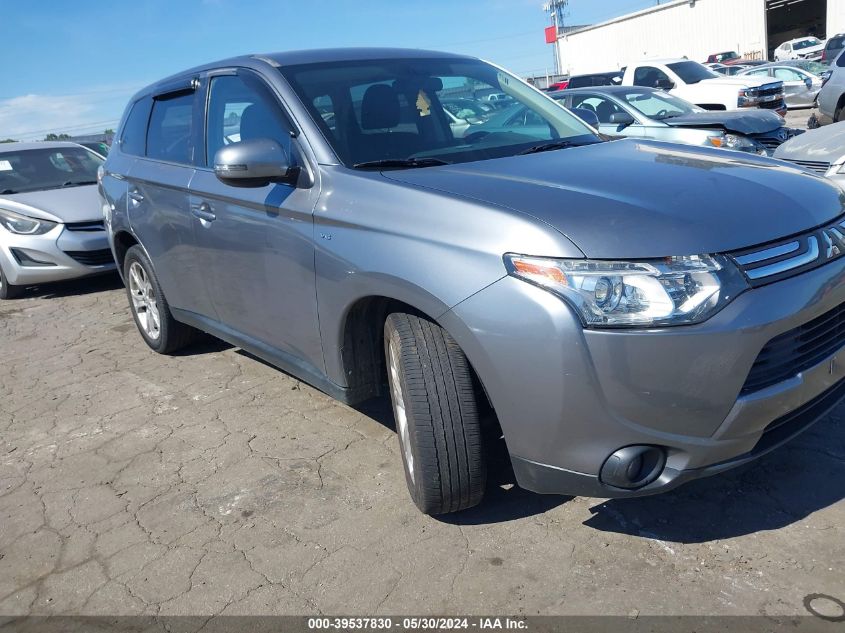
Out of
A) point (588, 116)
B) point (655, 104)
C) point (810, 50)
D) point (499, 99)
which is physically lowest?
point (810, 50)

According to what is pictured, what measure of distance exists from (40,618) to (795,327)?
2696mm

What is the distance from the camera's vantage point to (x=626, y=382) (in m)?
2.23

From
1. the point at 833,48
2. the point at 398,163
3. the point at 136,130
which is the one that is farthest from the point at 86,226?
the point at 833,48

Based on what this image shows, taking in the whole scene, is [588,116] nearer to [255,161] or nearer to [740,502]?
[255,161]

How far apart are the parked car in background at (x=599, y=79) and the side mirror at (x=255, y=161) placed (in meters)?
12.5

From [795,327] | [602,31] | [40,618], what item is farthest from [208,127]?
[602,31]

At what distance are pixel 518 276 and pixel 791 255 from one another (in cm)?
88

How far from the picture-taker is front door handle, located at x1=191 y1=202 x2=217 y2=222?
12.4 feet

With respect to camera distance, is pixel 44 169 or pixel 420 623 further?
pixel 44 169

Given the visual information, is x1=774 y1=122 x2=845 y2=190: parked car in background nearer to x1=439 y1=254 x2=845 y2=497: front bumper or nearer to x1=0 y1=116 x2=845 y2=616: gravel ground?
x1=0 y1=116 x2=845 y2=616: gravel ground

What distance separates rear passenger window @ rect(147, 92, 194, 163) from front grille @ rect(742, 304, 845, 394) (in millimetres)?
3048

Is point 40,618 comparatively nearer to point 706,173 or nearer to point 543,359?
point 543,359

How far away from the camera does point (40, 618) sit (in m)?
2.68


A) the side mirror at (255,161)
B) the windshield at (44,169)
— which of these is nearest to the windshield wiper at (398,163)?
the side mirror at (255,161)
